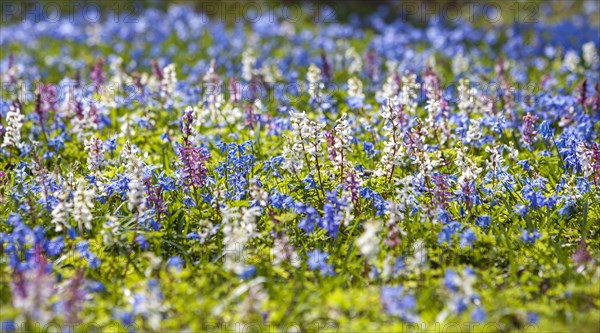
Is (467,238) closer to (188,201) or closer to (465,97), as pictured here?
(188,201)

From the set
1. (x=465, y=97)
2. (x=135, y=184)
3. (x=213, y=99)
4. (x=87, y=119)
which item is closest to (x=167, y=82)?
(x=213, y=99)

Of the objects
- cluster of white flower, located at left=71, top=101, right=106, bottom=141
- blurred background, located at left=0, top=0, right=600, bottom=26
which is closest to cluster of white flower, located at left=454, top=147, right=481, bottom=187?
cluster of white flower, located at left=71, top=101, right=106, bottom=141

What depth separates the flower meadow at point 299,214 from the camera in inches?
166

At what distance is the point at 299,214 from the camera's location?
5555mm

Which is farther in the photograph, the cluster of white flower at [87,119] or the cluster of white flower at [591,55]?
the cluster of white flower at [591,55]

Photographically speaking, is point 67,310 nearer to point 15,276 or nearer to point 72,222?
point 15,276

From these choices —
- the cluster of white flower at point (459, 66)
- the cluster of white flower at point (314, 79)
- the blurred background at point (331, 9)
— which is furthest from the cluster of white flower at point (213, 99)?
the blurred background at point (331, 9)

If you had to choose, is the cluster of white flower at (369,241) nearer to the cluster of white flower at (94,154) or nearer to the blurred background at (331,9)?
the cluster of white flower at (94,154)

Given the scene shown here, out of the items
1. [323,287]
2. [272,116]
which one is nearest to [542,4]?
[272,116]

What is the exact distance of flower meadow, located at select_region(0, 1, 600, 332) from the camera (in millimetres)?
4227

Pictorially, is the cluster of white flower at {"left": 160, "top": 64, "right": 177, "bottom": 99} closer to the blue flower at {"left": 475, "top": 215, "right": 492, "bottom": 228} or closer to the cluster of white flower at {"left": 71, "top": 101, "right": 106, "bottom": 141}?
the cluster of white flower at {"left": 71, "top": 101, "right": 106, "bottom": 141}

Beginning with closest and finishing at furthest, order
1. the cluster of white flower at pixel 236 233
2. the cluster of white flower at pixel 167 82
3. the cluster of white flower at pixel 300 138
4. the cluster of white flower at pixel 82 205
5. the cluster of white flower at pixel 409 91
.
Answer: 1. the cluster of white flower at pixel 236 233
2. the cluster of white flower at pixel 82 205
3. the cluster of white flower at pixel 300 138
4. the cluster of white flower at pixel 409 91
5. the cluster of white flower at pixel 167 82

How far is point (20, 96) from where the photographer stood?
29.2ft

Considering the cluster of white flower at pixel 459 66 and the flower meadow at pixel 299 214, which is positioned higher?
the cluster of white flower at pixel 459 66
